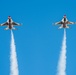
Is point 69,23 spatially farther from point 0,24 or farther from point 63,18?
point 0,24

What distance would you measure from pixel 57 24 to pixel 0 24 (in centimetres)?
1480

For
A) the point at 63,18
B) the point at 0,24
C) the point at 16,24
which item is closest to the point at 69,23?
the point at 63,18

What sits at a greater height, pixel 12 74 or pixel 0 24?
pixel 0 24

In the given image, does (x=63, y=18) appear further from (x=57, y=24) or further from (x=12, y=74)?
(x=12, y=74)

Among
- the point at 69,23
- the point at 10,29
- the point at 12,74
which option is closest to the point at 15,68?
the point at 12,74

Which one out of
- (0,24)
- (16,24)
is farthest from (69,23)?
(0,24)

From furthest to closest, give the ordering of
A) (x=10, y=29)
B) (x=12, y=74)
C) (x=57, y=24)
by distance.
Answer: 1. (x=57, y=24)
2. (x=10, y=29)
3. (x=12, y=74)

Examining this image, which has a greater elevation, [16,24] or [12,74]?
[16,24]

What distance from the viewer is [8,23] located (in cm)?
6612

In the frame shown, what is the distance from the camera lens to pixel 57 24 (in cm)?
6944

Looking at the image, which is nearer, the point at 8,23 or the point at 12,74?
the point at 12,74

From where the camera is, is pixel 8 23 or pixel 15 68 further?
pixel 8 23

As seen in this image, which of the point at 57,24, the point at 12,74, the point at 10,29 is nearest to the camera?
the point at 12,74

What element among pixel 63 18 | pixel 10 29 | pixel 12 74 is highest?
pixel 63 18
